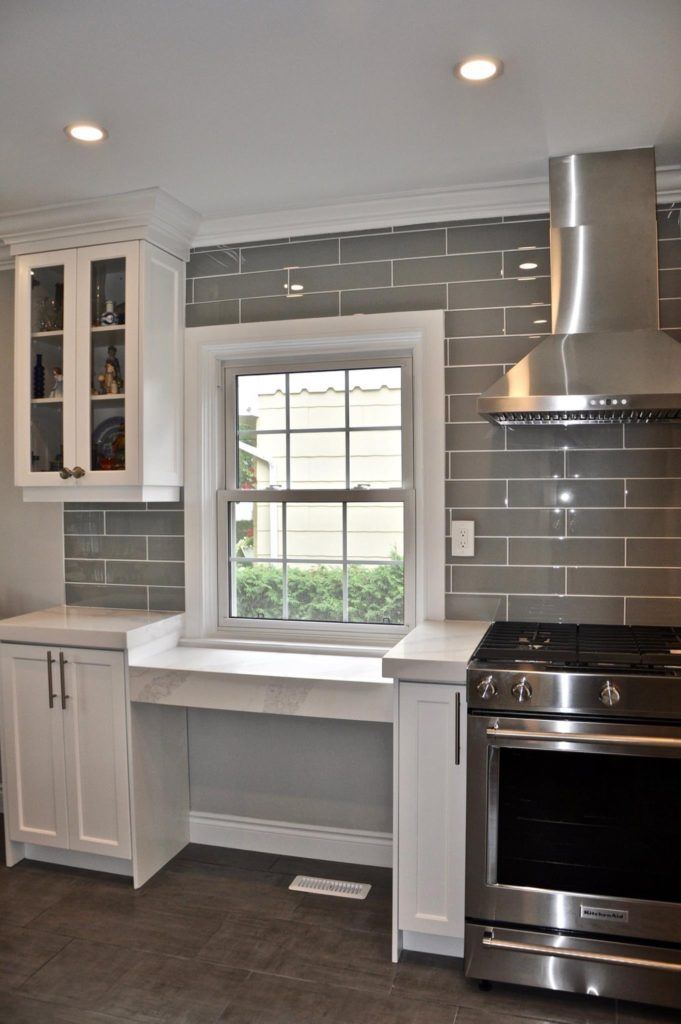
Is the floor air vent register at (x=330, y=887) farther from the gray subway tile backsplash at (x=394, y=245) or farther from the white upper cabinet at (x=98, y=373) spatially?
the gray subway tile backsplash at (x=394, y=245)

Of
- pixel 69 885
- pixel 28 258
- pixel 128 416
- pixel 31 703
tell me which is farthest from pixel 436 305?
pixel 69 885

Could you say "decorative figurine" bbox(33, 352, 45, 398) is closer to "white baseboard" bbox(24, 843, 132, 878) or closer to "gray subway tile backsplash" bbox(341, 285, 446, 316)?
"gray subway tile backsplash" bbox(341, 285, 446, 316)

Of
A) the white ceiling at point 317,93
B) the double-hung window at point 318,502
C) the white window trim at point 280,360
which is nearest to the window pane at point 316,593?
the double-hung window at point 318,502

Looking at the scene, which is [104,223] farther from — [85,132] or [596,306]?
[596,306]

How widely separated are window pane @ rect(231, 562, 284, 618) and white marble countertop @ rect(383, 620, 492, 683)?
0.81 metres

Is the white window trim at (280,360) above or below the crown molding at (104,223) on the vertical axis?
below

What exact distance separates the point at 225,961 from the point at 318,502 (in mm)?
1674

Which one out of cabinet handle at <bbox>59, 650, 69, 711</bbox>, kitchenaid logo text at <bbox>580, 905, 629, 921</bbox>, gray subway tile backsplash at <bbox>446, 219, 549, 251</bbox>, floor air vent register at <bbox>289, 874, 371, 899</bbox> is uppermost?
gray subway tile backsplash at <bbox>446, 219, 549, 251</bbox>

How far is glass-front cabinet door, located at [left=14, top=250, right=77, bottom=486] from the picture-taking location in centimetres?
315

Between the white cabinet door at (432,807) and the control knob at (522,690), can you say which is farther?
the white cabinet door at (432,807)

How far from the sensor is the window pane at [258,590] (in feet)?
11.0

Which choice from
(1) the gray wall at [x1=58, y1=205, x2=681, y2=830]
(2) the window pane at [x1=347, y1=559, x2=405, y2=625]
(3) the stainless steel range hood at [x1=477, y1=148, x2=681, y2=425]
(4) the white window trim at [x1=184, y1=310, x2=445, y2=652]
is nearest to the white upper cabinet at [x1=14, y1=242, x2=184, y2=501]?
(4) the white window trim at [x1=184, y1=310, x2=445, y2=652]

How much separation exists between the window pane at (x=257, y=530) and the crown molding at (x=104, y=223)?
110 cm

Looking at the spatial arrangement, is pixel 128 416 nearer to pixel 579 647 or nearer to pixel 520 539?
pixel 520 539
